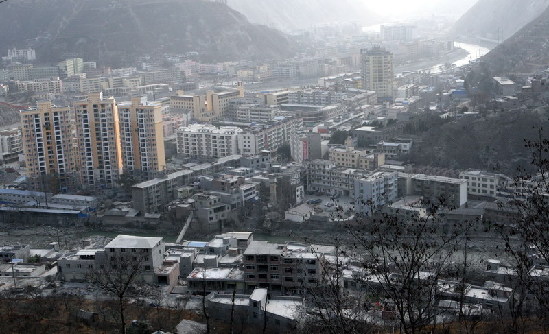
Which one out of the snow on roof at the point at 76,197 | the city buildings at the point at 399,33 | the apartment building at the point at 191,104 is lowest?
the snow on roof at the point at 76,197

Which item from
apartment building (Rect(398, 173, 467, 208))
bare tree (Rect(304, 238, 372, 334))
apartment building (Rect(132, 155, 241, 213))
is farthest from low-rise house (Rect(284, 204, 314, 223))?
bare tree (Rect(304, 238, 372, 334))

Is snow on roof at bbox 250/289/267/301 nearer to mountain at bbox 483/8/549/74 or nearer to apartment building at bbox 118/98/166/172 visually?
apartment building at bbox 118/98/166/172

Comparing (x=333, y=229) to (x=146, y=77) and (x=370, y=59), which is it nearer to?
(x=370, y=59)

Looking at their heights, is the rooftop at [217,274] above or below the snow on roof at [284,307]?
above

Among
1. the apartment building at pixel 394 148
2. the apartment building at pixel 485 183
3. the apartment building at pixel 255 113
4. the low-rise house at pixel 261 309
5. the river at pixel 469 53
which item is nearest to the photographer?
the low-rise house at pixel 261 309

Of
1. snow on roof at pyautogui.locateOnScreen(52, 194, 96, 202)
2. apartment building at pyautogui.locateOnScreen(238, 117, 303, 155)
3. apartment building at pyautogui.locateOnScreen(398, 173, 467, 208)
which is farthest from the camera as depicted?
apartment building at pyautogui.locateOnScreen(238, 117, 303, 155)

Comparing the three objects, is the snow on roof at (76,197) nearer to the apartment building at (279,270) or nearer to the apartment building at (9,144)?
the apartment building at (9,144)

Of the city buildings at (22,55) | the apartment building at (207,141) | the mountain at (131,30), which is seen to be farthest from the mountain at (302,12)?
the apartment building at (207,141)
